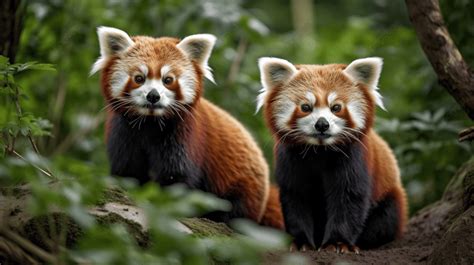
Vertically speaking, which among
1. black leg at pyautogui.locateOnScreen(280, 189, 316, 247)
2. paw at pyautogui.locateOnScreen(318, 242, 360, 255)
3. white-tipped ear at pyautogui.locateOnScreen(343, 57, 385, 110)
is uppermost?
white-tipped ear at pyautogui.locateOnScreen(343, 57, 385, 110)

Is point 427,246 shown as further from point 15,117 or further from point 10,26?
point 10,26

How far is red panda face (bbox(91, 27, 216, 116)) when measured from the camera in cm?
387

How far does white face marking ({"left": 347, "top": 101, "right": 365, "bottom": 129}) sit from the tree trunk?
208 cm

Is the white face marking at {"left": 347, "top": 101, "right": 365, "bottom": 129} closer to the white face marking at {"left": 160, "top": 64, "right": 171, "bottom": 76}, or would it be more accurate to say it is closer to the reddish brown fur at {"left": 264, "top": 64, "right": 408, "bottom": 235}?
the reddish brown fur at {"left": 264, "top": 64, "right": 408, "bottom": 235}

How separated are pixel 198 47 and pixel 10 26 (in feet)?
3.81

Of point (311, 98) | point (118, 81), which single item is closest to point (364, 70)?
point (311, 98)

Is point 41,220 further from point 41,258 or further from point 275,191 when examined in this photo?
point 275,191

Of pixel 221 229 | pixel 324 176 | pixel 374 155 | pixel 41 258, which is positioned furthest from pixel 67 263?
pixel 374 155

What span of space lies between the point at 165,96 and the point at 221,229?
31.8 inches

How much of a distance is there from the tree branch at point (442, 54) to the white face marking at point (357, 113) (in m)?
0.48

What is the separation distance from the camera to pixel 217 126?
436cm

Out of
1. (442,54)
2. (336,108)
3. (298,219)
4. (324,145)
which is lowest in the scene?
(298,219)

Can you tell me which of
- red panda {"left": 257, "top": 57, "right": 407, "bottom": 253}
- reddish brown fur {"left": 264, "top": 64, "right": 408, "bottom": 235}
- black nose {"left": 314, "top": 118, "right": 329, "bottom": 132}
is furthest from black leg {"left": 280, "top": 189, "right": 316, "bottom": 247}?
black nose {"left": 314, "top": 118, "right": 329, "bottom": 132}

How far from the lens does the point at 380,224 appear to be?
438 cm
